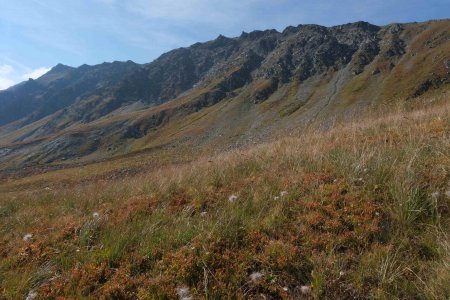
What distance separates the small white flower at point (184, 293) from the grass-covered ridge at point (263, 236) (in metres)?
0.01

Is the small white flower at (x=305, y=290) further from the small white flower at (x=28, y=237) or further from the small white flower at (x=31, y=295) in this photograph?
the small white flower at (x=28, y=237)

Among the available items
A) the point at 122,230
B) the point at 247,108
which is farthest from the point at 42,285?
the point at 247,108

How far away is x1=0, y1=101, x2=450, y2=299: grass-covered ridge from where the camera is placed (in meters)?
4.04

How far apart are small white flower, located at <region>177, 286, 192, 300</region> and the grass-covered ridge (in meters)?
0.01

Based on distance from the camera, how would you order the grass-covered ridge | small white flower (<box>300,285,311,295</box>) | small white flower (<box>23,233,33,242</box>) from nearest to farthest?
1. small white flower (<box>300,285,311,295</box>)
2. the grass-covered ridge
3. small white flower (<box>23,233,33,242</box>)

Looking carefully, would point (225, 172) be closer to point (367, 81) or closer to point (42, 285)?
point (42, 285)

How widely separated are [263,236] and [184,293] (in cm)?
124

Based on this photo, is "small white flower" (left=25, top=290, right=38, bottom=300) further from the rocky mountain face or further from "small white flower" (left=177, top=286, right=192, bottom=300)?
the rocky mountain face

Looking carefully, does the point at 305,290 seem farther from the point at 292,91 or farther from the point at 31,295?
the point at 292,91

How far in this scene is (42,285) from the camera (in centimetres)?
443

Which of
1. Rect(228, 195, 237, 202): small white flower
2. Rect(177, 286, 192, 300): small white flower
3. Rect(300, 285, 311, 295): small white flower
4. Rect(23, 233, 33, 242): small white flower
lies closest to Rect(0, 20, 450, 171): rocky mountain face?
Rect(228, 195, 237, 202): small white flower

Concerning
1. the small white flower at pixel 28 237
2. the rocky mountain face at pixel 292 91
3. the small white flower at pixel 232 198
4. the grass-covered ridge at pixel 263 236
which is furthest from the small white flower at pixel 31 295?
the rocky mountain face at pixel 292 91

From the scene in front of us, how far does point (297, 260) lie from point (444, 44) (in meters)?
132

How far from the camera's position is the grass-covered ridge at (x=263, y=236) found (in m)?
4.04
